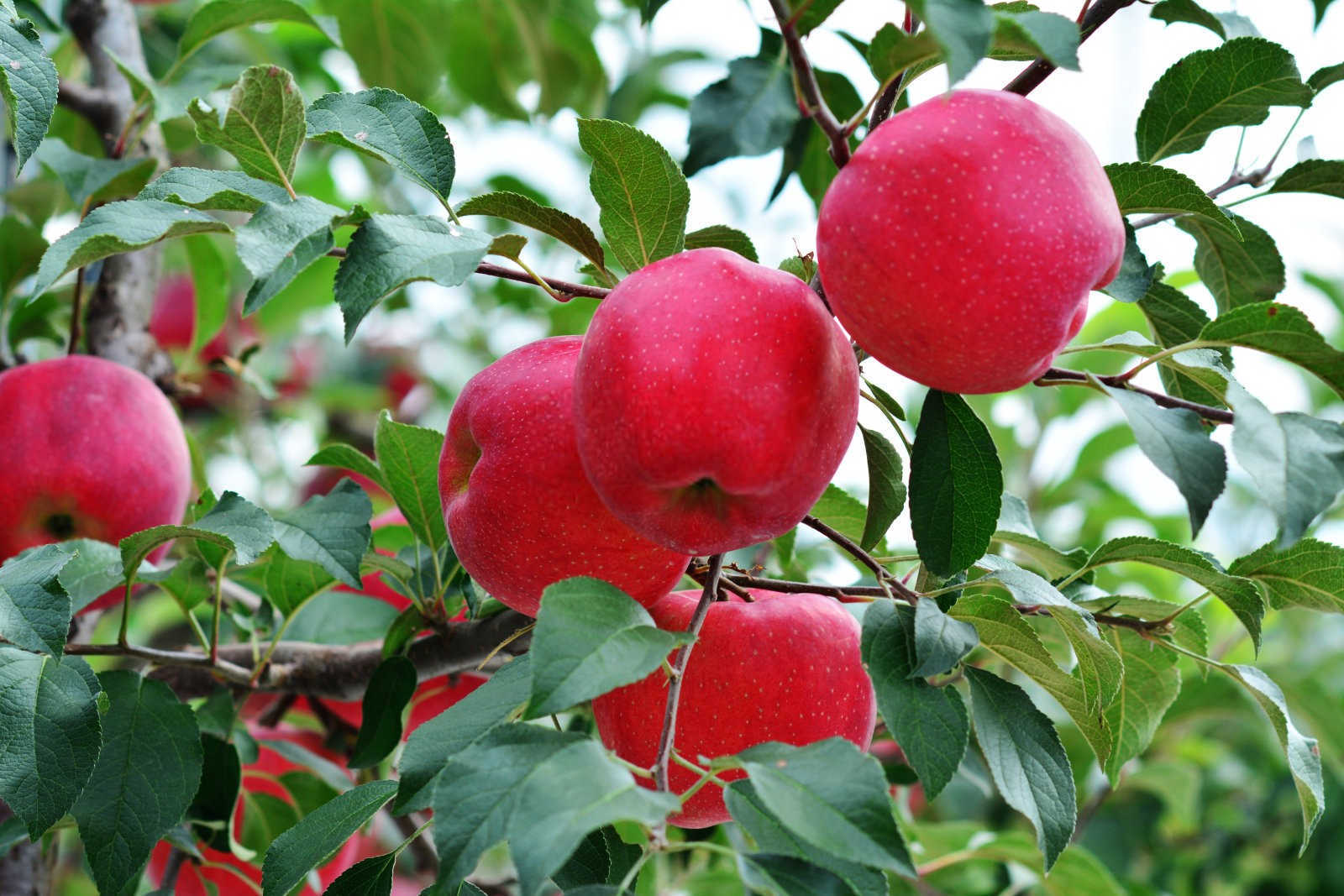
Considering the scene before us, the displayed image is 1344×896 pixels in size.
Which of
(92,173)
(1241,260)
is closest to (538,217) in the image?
(1241,260)

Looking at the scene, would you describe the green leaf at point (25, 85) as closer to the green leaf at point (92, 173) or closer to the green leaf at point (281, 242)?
the green leaf at point (281, 242)

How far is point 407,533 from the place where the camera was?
Result: 1.16 m

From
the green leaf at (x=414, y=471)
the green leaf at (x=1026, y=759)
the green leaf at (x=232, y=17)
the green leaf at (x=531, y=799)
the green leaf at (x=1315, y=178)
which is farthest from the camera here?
the green leaf at (x=232, y=17)

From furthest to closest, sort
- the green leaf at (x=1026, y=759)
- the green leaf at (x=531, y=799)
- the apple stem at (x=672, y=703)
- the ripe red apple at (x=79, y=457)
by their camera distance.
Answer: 1. the ripe red apple at (x=79, y=457)
2. the green leaf at (x=1026, y=759)
3. the apple stem at (x=672, y=703)
4. the green leaf at (x=531, y=799)

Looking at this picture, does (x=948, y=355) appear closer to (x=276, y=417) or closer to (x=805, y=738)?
(x=805, y=738)

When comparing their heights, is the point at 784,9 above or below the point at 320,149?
above

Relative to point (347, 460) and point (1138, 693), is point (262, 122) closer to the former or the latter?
point (347, 460)

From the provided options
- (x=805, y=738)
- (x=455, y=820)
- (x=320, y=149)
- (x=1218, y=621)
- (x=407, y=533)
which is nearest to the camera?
(x=455, y=820)

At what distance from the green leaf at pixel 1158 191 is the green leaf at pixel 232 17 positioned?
2.82ft

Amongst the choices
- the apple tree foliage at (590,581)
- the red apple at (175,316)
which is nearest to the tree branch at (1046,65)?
the apple tree foliage at (590,581)

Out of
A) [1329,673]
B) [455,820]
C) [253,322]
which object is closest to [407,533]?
[455,820]

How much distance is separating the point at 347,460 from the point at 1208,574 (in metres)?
0.63

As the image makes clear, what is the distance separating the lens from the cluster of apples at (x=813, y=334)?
22.1 inches

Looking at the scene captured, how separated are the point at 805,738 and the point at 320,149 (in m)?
1.53
